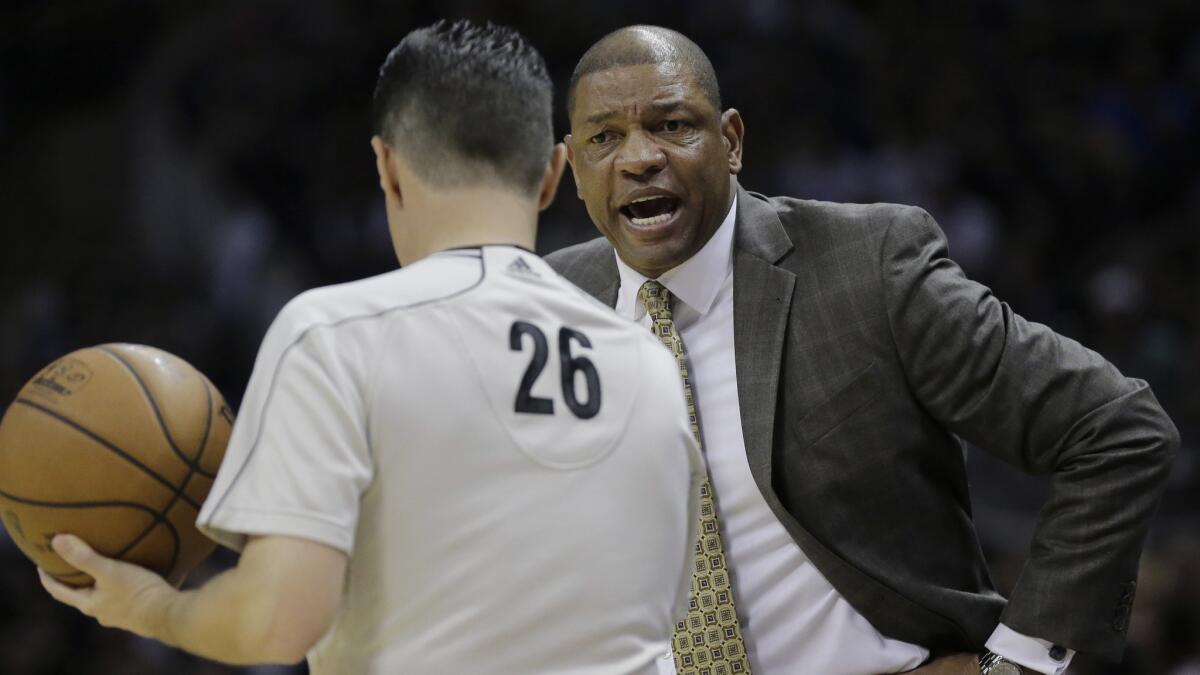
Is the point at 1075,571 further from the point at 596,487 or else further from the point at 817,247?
the point at 596,487

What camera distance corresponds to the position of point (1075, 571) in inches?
104

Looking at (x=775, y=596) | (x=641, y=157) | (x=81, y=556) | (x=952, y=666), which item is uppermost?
(x=641, y=157)

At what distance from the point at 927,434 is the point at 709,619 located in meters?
0.53

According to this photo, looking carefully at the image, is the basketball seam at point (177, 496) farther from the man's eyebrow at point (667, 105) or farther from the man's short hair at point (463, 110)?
the man's eyebrow at point (667, 105)

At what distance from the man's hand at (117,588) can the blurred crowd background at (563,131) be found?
4960 millimetres

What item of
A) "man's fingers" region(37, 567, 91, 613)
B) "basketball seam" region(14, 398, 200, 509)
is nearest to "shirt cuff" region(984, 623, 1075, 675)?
"basketball seam" region(14, 398, 200, 509)

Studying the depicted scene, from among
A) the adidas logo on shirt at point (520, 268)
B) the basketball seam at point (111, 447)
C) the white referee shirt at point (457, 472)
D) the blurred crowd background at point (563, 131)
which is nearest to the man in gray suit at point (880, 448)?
the white referee shirt at point (457, 472)

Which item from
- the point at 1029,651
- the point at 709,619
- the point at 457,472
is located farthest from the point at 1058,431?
the point at 457,472

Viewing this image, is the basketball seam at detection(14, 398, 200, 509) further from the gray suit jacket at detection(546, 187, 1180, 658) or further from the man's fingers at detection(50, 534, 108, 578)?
the gray suit jacket at detection(546, 187, 1180, 658)

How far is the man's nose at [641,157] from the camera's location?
9.55 ft

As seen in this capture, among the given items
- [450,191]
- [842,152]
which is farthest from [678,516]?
[842,152]

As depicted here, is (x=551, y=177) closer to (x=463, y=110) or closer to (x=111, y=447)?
(x=463, y=110)

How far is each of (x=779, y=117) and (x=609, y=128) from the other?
4.99m

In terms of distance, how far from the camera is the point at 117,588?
77.1 inches
